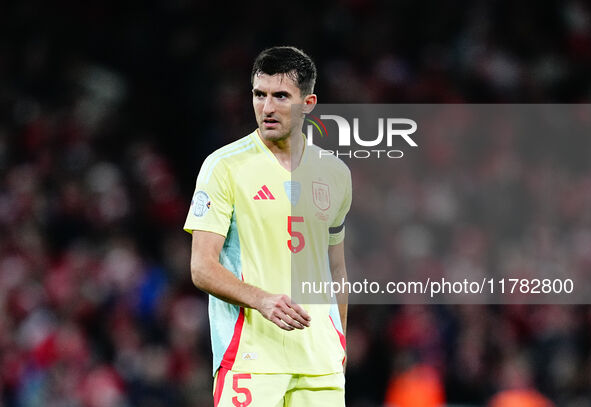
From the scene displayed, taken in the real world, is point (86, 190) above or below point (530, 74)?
below

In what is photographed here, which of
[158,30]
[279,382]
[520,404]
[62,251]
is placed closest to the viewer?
[279,382]

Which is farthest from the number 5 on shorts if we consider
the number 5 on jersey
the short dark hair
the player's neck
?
the short dark hair

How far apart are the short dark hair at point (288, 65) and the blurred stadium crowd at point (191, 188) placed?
431 centimetres

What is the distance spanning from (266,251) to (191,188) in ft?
22.6

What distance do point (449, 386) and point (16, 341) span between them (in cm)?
394

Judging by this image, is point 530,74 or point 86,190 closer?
point 86,190

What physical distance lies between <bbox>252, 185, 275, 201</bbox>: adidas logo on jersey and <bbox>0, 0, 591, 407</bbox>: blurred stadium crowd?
4.28 metres

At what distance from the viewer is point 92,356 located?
897cm

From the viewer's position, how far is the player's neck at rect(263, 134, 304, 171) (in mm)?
4375

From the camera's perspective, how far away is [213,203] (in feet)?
13.6

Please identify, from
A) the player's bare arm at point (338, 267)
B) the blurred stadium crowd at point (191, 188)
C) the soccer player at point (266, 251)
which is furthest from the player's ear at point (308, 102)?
the blurred stadium crowd at point (191, 188)

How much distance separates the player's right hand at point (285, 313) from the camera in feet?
12.5

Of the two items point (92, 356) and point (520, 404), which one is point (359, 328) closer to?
point (520, 404)

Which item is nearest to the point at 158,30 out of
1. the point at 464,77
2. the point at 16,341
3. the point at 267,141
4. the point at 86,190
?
the point at 86,190
